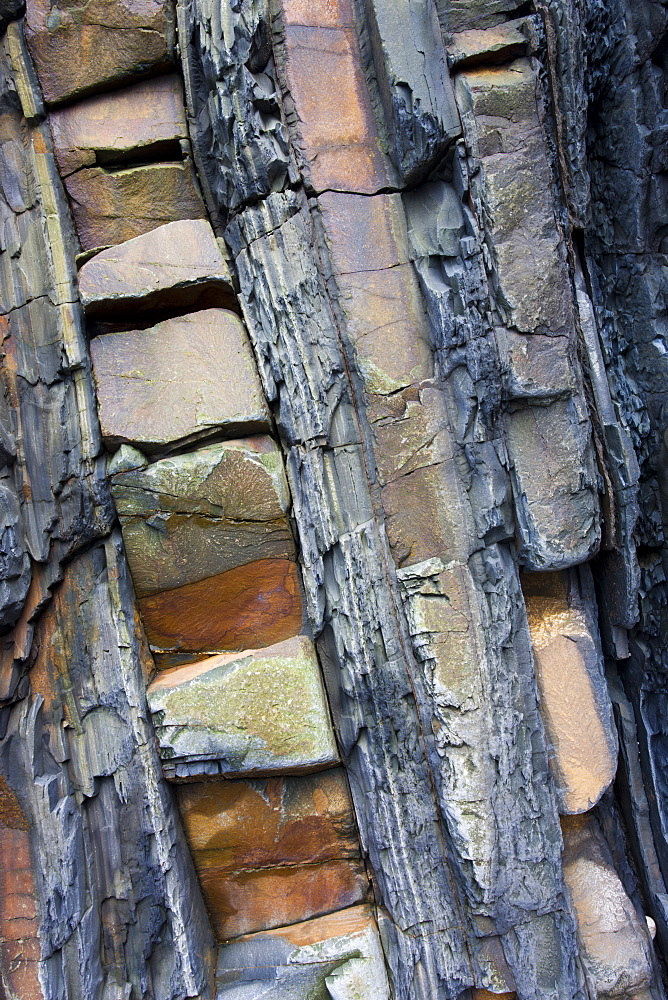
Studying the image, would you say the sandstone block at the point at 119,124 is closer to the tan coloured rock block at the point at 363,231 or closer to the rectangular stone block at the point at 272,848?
the tan coloured rock block at the point at 363,231

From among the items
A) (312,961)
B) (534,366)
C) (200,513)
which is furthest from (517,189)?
(312,961)

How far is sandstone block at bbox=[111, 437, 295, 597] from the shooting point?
2684 millimetres

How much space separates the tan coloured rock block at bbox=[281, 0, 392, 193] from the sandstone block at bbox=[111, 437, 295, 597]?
1.29 m

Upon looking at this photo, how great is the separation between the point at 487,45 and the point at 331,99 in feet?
2.26

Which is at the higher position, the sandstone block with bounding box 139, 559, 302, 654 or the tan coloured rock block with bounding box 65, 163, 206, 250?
the tan coloured rock block with bounding box 65, 163, 206, 250

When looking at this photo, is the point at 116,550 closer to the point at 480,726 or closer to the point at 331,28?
the point at 480,726

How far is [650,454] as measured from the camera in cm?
293

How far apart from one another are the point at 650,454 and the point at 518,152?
1.48 m

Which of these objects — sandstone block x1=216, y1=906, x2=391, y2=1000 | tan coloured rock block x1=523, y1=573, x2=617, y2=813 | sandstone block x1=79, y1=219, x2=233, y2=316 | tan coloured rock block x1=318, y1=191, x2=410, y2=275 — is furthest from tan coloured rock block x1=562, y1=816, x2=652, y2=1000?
sandstone block x1=79, y1=219, x2=233, y2=316

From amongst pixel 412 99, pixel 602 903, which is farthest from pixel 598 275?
pixel 602 903

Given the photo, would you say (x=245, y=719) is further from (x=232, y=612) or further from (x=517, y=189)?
(x=517, y=189)

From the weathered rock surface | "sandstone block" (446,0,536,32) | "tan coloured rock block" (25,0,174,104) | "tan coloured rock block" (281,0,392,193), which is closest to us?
the weathered rock surface

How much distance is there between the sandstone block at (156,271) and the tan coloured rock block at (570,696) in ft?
6.57

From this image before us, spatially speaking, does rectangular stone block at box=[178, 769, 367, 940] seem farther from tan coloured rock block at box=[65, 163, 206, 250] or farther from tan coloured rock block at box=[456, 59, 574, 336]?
tan coloured rock block at box=[65, 163, 206, 250]
